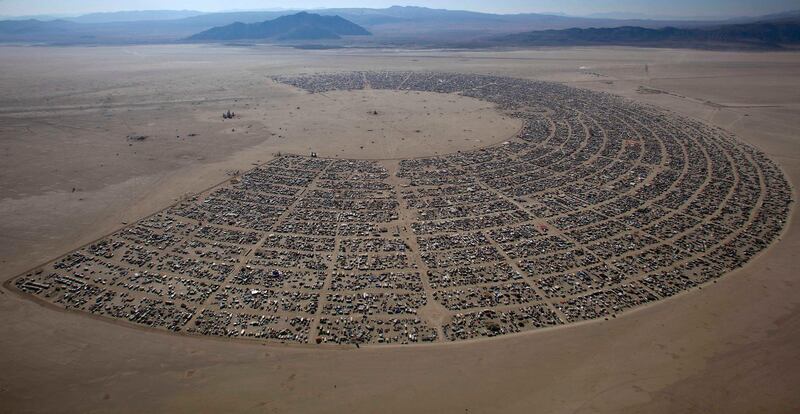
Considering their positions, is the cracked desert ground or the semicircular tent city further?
the semicircular tent city

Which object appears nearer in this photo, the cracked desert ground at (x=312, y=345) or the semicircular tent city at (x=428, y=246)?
the cracked desert ground at (x=312, y=345)

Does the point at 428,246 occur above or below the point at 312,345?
above

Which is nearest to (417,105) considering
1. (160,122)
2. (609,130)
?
(609,130)

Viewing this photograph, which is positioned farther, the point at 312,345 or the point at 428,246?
the point at 428,246

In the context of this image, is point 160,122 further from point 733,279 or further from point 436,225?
point 733,279
